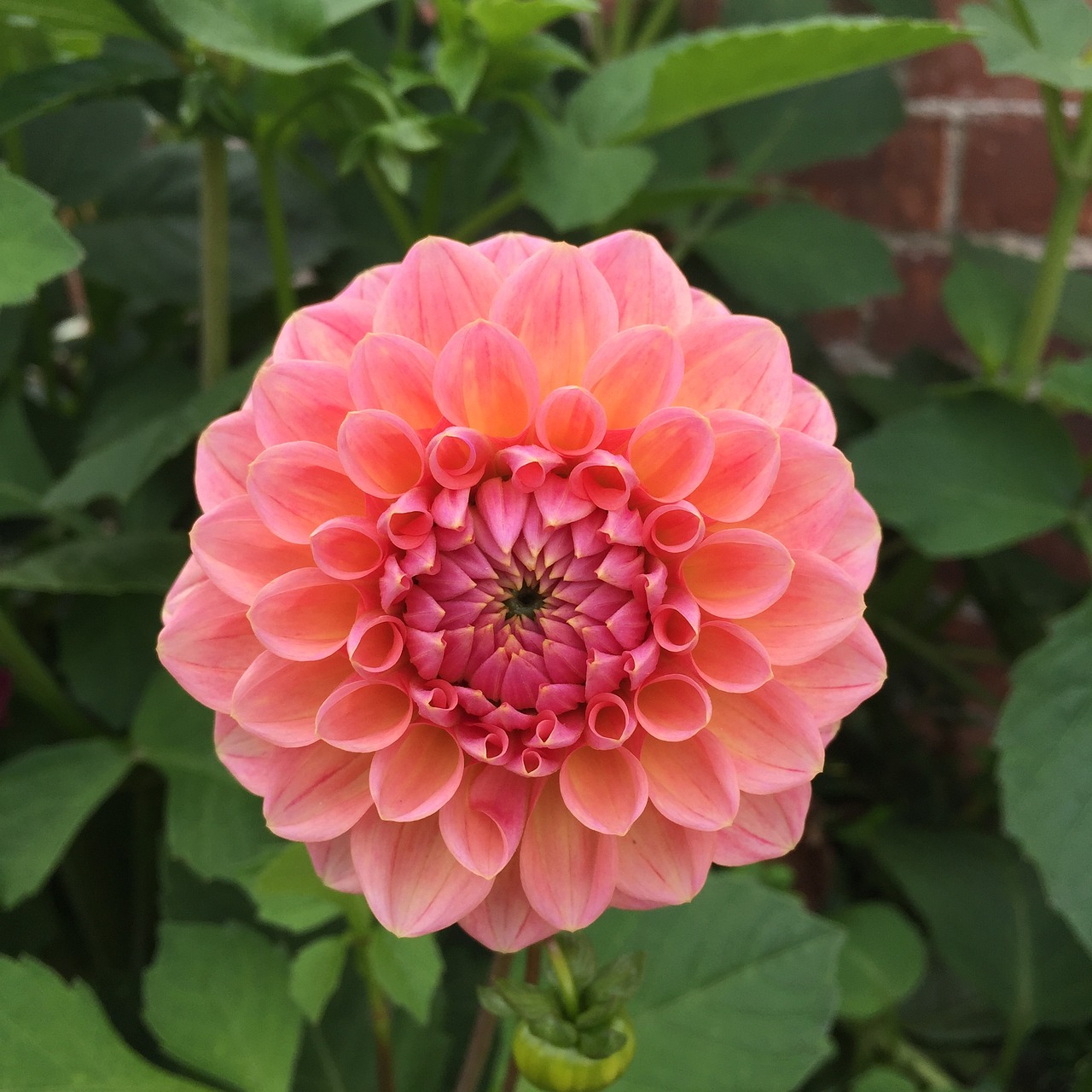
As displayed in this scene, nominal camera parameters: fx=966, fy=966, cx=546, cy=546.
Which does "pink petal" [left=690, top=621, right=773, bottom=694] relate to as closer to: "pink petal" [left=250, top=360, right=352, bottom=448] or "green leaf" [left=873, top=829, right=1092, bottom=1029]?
"pink petal" [left=250, top=360, right=352, bottom=448]

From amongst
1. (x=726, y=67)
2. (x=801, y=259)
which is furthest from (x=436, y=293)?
(x=801, y=259)

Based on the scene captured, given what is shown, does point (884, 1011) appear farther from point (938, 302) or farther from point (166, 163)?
point (166, 163)

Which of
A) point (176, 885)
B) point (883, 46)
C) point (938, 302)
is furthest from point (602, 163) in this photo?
point (938, 302)

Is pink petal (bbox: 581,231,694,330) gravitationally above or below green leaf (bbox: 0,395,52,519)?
above

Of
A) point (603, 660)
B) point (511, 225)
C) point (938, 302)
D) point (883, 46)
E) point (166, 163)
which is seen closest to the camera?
point (603, 660)

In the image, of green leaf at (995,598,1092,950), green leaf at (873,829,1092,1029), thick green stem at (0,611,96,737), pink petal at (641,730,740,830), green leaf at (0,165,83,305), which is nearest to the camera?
pink petal at (641,730,740,830)

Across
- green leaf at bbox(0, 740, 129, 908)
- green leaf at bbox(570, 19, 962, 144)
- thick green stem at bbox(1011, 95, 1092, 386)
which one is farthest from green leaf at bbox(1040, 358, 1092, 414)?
green leaf at bbox(0, 740, 129, 908)

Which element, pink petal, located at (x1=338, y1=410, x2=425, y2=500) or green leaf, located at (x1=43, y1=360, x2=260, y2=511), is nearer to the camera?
pink petal, located at (x1=338, y1=410, x2=425, y2=500)

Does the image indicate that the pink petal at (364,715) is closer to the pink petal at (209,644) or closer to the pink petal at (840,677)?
the pink petal at (209,644)
